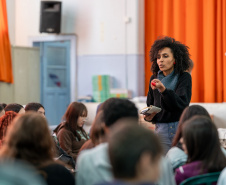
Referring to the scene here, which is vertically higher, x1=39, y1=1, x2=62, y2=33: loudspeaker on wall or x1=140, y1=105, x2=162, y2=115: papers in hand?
x1=39, y1=1, x2=62, y2=33: loudspeaker on wall

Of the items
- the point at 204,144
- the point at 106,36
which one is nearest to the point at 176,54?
the point at 204,144

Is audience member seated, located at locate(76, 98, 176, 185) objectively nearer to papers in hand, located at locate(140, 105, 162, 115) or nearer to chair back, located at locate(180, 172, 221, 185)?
chair back, located at locate(180, 172, 221, 185)

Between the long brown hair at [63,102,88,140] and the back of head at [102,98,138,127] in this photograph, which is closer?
the back of head at [102,98,138,127]

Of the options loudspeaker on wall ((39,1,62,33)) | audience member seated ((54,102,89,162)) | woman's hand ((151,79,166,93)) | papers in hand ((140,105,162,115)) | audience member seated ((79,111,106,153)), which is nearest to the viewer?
audience member seated ((79,111,106,153))

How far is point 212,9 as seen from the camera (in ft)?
21.1

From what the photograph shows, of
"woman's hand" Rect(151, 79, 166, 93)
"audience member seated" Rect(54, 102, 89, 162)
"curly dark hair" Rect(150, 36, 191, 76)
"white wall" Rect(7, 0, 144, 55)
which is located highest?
"white wall" Rect(7, 0, 144, 55)

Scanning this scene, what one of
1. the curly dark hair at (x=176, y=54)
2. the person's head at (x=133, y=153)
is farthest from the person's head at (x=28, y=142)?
the curly dark hair at (x=176, y=54)

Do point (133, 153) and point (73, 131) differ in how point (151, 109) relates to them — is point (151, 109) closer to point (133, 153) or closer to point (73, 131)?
point (73, 131)

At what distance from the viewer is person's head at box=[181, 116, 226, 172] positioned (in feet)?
6.34

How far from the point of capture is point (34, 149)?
66.4 inches

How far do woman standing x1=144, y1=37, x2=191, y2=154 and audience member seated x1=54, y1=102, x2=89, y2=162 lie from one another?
2.67 feet

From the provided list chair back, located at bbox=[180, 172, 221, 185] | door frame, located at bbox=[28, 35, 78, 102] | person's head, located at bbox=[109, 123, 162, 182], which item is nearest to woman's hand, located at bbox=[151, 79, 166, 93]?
chair back, located at bbox=[180, 172, 221, 185]

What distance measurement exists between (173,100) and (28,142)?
4.48 ft

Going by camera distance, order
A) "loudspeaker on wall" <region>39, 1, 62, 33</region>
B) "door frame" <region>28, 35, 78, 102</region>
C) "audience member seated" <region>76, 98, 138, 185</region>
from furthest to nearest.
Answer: "door frame" <region>28, 35, 78, 102</region>
"loudspeaker on wall" <region>39, 1, 62, 33</region>
"audience member seated" <region>76, 98, 138, 185</region>
